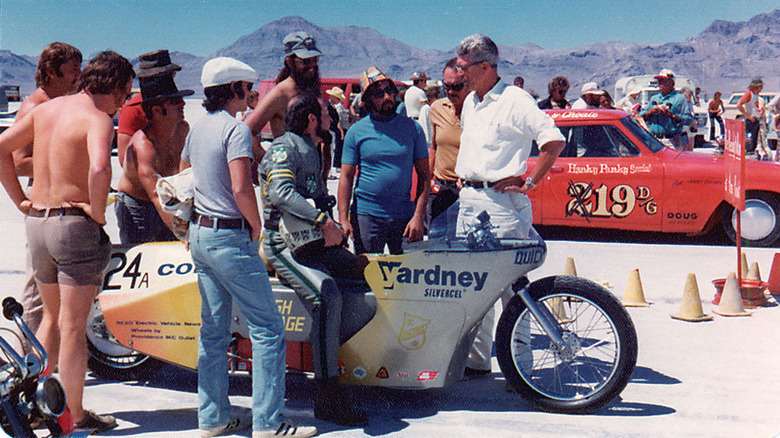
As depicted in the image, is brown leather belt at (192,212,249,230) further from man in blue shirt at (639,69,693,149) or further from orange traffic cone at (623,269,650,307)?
man in blue shirt at (639,69,693,149)

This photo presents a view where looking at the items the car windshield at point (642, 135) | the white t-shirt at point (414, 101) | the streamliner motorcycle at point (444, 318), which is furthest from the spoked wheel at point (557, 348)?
the white t-shirt at point (414, 101)

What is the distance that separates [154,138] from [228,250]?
1.35 m

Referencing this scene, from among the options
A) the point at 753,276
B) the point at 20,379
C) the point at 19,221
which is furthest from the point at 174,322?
the point at 19,221

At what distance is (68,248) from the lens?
4.11m

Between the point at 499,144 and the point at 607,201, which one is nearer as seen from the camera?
the point at 499,144

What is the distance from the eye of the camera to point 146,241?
528cm

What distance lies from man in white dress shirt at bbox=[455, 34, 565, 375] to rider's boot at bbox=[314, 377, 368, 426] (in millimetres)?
1143

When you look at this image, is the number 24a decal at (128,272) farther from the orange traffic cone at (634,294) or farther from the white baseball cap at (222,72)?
the orange traffic cone at (634,294)

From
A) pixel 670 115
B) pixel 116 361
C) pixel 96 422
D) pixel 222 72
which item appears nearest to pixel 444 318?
pixel 222 72

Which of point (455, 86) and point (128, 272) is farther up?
point (455, 86)

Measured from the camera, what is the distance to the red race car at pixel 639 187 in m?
9.57

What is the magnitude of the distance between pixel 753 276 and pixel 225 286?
5099 mm

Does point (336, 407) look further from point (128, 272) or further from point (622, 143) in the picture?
point (622, 143)

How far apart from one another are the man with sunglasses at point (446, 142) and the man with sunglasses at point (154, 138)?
2121mm
